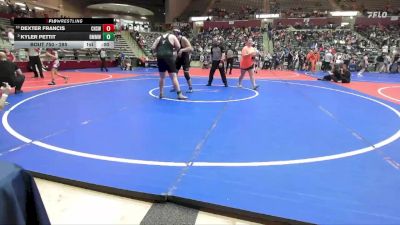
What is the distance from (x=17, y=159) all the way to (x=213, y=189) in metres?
2.30

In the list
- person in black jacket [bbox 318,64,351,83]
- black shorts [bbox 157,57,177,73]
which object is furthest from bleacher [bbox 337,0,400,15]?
black shorts [bbox 157,57,177,73]

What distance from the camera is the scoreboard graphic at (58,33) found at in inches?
435

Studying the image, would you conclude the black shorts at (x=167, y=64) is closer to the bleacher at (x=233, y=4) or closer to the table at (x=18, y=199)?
the table at (x=18, y=199)

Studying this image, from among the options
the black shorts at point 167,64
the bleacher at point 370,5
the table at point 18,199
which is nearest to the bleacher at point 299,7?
the bleacher at point 370,5

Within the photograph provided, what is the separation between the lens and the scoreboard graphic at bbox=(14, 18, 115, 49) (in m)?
11.1

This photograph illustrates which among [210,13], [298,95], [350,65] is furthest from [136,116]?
[210,13]

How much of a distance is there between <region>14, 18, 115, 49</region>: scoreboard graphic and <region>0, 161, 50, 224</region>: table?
1061 centimetres

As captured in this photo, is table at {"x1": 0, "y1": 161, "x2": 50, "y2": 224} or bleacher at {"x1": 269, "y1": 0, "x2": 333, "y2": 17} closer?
table at {"x1": 0, "y1": 161, "x2": 50, "y2": 224}

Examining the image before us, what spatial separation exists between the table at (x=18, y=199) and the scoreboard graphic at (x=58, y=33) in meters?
10.6

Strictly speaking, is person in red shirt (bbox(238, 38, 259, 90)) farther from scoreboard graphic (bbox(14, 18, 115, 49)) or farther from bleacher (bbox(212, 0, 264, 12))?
bleacher (bbox(212, 0, 264, 12))

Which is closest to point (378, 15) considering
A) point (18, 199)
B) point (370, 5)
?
point (370, 5)

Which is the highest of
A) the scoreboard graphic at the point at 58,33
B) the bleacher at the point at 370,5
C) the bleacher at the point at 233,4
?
the bleacher at the point at 233,4

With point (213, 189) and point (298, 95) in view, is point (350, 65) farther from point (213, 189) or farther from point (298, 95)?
point (213, 189)

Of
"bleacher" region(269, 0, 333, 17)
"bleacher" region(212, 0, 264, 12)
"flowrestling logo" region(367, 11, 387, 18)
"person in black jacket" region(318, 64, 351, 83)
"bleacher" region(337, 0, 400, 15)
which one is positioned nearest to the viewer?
"person in black jacket" region(318, 64, 351, 83)
